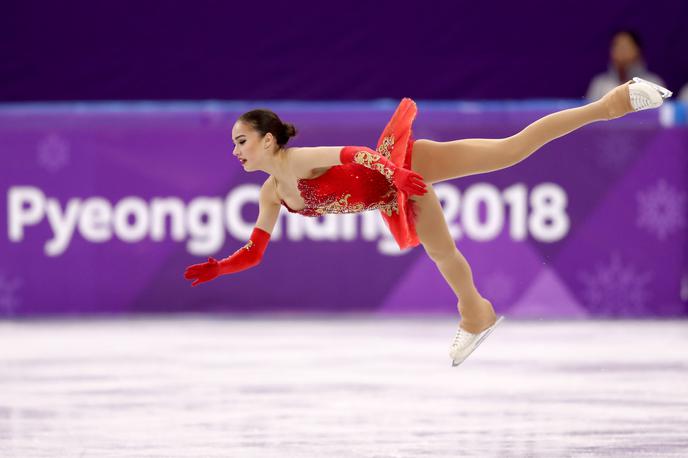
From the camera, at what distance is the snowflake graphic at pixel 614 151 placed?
25.2ft

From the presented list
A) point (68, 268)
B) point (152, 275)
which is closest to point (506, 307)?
point (152, 275)

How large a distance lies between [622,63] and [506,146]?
11.7ft

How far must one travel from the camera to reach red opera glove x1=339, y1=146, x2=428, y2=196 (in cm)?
427

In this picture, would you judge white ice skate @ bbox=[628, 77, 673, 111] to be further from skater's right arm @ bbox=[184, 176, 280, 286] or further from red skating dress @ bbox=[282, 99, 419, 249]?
skater's right arm @ bbox=[184, 176, 280, 286]

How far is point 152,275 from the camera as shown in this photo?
7719 millimetres

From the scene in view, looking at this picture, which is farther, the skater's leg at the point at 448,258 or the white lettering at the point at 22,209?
the white lettering at the point at 22,209

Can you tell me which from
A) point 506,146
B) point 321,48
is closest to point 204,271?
point 506,146

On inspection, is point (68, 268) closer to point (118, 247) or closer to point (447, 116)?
point (118, 247)

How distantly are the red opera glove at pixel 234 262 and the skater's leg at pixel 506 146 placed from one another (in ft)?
2.09

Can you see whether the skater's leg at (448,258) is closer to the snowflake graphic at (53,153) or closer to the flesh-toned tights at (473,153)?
the flesh-toned tights at (473,153)

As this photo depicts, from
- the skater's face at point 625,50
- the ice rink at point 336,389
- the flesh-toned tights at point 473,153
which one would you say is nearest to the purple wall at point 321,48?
the skater's face at point 625,50

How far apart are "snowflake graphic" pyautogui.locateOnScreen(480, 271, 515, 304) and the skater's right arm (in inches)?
114

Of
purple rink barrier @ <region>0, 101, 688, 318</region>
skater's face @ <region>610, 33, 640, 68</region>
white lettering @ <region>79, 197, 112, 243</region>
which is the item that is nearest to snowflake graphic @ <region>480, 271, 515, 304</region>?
purple rink barrier @ <region>0, 101, 688, 318</region>

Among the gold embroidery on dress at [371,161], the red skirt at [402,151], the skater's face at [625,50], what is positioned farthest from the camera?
the skater's face at [625,50]
